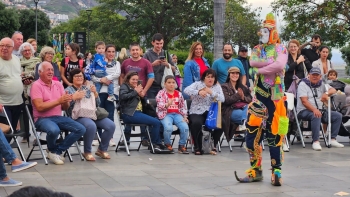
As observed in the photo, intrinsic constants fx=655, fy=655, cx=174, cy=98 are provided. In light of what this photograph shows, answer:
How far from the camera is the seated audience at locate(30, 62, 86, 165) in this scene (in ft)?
29.7

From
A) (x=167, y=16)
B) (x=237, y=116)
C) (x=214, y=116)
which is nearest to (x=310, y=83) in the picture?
(x=237, y=116)

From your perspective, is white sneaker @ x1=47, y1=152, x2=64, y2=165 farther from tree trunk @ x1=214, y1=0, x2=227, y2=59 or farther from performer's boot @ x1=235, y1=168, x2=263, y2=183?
tree trunk @ x1=214, y1=0, x2=227, y2=59

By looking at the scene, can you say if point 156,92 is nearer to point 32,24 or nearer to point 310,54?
point 310,54

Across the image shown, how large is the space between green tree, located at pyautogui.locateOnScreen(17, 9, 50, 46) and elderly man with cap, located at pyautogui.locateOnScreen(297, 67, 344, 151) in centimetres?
6196

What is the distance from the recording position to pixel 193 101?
10656 millimetres

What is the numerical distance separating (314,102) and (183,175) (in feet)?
12.6

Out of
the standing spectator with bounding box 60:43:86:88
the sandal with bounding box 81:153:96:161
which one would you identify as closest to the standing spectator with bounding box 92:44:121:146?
the standing spectator with bounding box 60:43:86:88

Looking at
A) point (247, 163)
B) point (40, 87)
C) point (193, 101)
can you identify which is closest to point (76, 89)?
point (40, 87)

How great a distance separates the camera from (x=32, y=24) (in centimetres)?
7250

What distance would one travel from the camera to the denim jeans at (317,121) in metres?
11.1

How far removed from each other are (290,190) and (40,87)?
3.81 m

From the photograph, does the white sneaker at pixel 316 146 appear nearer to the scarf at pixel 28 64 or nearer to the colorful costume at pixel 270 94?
the colorful costume at pixel 270 94

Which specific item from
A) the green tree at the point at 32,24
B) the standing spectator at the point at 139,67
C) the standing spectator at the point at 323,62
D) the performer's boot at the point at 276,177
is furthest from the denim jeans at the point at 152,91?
the green tree at the point at 32,24

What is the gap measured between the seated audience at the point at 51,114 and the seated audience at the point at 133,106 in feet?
3.92
